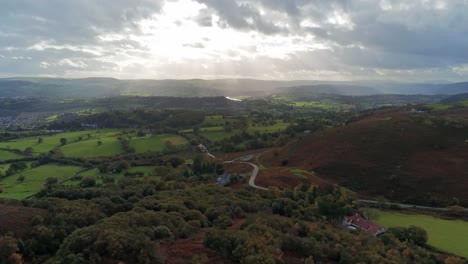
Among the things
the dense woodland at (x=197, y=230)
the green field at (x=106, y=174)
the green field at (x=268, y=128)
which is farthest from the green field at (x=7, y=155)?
the green field at (x=268, y=128)

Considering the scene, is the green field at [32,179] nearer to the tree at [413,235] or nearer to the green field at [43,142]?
the green field at [43,142]

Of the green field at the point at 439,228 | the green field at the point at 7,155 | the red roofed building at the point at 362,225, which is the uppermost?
the red roofed building at the point at 362,225

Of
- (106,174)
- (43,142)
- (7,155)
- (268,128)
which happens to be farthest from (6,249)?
(268,128)

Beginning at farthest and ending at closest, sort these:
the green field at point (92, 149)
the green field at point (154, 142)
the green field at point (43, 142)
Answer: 1. the green field at point (43, 142)
2. the green field at point (154, 142)
3. the green field at point (92, 149)

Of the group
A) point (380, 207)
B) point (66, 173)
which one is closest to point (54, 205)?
point (66, 173)

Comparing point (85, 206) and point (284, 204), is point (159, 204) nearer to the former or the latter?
point (85, 206)

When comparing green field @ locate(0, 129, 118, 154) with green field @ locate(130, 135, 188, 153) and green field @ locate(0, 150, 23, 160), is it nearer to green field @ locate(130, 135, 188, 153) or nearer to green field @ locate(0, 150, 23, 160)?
green field @ locate(0, 150, 23, 160)

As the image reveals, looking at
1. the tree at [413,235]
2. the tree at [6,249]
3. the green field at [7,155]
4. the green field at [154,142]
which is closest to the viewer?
the tree at [6,249]
